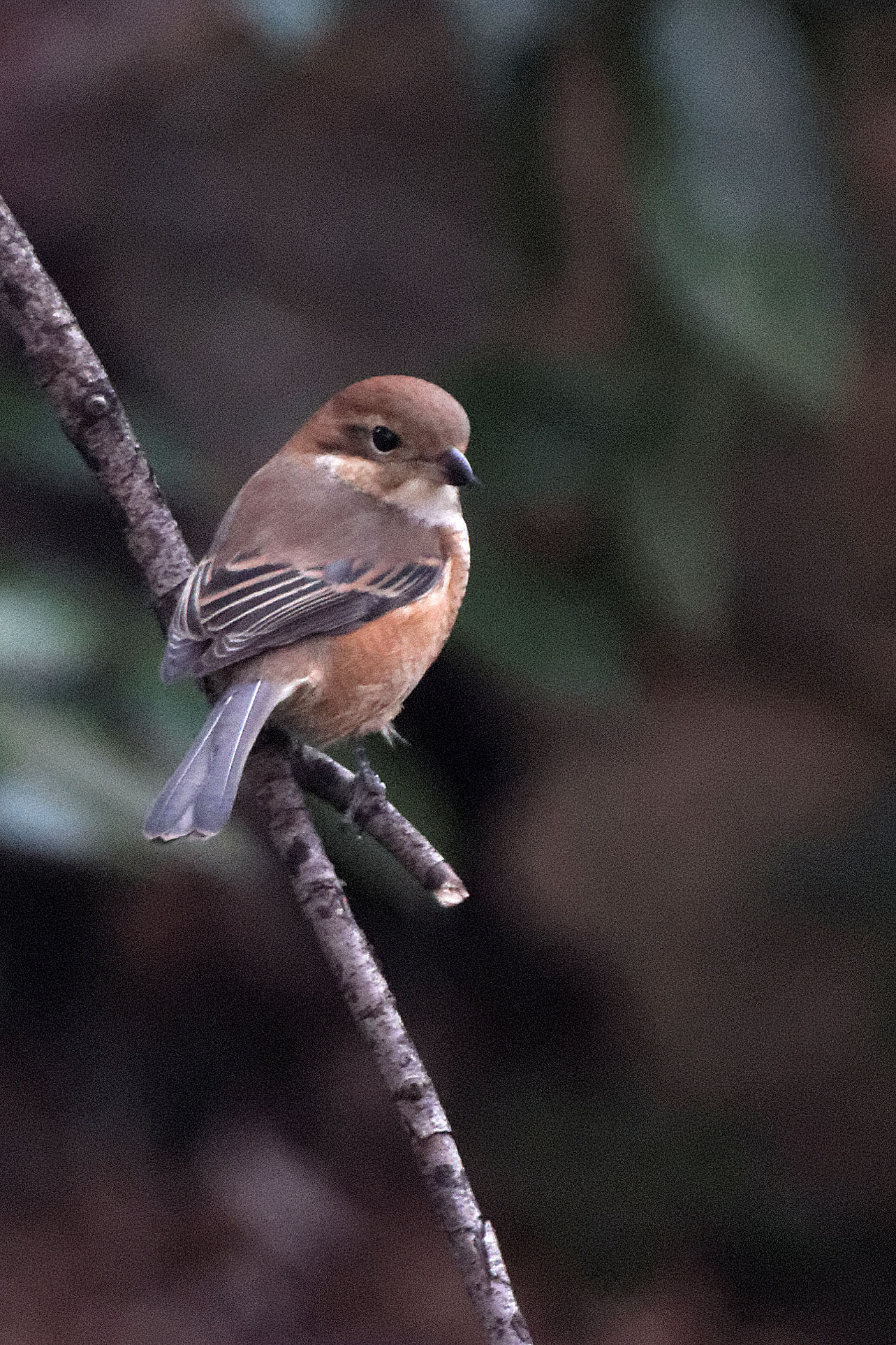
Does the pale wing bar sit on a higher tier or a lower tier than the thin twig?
lower

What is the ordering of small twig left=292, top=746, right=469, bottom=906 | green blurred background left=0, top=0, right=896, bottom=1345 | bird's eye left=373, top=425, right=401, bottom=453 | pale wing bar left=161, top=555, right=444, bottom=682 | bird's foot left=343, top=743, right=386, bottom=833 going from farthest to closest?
green blurred background left=0, top=0, right=896, bottom=1345, bird's eye left=373, top=425, right=401, bottom=453, pale wing bar left=161, top=555, right=444, bottom=682, bird's foot left=343, top=743, right=386, bottom=833, small twig left=292, top=746, right=469, bottom=906

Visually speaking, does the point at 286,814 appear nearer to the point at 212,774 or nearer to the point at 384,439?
the point at 212,774

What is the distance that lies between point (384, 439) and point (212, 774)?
80 centimetres

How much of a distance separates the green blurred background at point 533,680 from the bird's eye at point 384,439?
24.0 inches

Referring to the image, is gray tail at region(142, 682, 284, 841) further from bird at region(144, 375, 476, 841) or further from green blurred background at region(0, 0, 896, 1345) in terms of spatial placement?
green blurred background at region(0, 0, 896, 1345)

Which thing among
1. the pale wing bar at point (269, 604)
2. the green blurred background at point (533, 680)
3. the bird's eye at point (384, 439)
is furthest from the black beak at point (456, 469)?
the green blurred background at point (533, 680)

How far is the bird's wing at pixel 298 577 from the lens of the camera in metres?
2.43

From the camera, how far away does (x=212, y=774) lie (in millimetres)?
2172

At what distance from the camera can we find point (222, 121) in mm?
5270

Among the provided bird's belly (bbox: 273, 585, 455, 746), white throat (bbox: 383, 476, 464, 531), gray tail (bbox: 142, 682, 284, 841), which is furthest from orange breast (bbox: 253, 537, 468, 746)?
white throat (bbox: 383, 476, 464, 531)

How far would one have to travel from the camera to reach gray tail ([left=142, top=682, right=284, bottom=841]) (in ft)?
6.80

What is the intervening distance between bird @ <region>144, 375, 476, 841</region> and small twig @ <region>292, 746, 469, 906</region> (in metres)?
0.05

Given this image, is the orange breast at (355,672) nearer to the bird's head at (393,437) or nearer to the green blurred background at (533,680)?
the bird's head at (393,437)

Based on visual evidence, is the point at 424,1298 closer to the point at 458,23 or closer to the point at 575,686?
the point at 575,686
